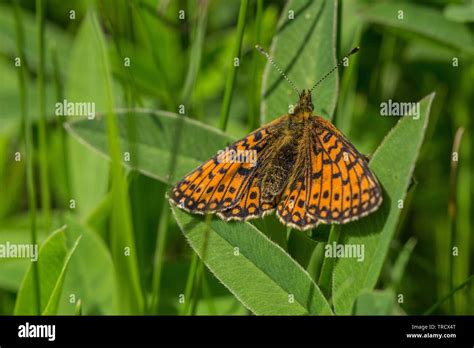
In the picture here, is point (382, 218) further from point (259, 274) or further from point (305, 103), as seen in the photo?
point (305, 103)

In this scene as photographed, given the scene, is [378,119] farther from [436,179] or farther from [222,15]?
[222,15]

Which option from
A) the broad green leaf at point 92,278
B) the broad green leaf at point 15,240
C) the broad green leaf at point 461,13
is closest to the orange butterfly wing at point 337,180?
the broad green leaf at point 92,278

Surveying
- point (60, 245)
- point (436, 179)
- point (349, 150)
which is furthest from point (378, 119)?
point (60, 245)

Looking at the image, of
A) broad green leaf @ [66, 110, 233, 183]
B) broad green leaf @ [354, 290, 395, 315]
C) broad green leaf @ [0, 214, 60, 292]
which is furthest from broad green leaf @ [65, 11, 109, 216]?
broad green leaf @ [354, 290, 395, 315]

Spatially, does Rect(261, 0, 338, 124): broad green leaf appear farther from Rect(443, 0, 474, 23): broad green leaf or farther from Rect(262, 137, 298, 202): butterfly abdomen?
Rect(443, 0, 474, 23): broad green leaf

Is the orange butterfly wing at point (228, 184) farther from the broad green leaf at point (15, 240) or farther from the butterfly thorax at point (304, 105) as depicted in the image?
the broad green leaf at point (15, 240)
